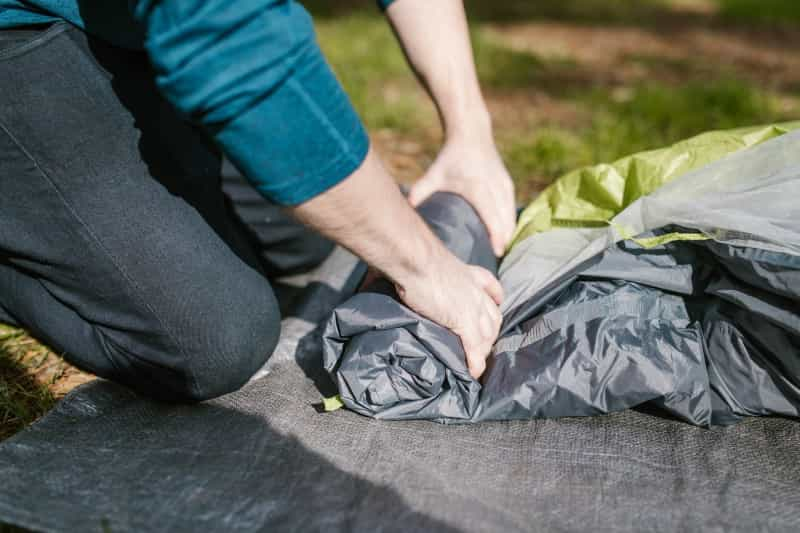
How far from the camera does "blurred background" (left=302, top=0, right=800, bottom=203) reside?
9.53 feet

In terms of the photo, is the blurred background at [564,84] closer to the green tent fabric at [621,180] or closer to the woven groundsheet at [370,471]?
the woven groundsheet at [370,471]

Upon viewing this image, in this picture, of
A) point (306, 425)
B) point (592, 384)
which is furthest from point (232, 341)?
point (592, 384)

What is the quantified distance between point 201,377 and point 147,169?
0.42 meters

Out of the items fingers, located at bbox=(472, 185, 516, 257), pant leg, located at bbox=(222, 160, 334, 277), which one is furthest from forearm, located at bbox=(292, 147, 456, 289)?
pant leg, located at bbox=(222, 160, 334, 277)

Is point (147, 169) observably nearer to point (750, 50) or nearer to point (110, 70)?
point (110, 70)

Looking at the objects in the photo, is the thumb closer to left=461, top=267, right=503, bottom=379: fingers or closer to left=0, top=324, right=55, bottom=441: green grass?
left=461, top=267, right=503, bottom=379: fingers

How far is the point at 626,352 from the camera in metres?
1.33

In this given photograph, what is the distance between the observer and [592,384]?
4.36 ft

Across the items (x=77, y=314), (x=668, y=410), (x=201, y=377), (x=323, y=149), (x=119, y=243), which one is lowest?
(x=668, y=410)

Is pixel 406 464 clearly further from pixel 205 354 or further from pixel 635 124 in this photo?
pixel 635 124

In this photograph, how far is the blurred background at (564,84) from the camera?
2672 mm

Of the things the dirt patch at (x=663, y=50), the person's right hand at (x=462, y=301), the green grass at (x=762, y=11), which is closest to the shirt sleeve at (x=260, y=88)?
the person's right hand at (x=462, y=301)

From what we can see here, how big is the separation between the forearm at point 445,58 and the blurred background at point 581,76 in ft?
2.40

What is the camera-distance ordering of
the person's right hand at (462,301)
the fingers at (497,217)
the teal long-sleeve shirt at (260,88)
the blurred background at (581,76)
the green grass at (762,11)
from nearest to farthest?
1. the teal long-sleeve shirt at (260,88)
2. the person's right hand at (462,301)
3. the fingers at (497,217)
4. the blurred background at (581,76)
5. the green grass at (762,11)
